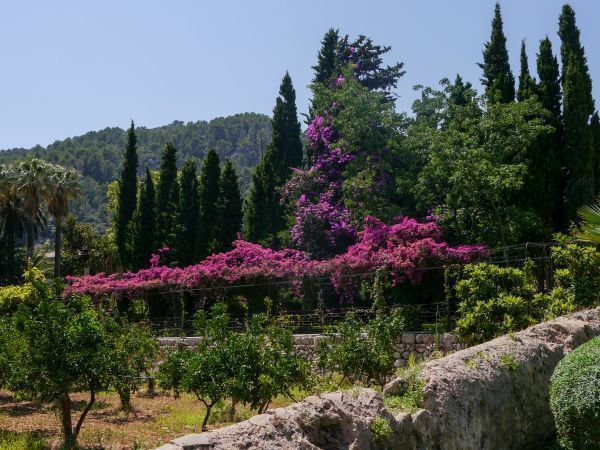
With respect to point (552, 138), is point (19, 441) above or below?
below

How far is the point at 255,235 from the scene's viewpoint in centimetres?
3534

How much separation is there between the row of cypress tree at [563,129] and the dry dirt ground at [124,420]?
13.2 meters

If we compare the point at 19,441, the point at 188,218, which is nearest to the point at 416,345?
the point at 19,441

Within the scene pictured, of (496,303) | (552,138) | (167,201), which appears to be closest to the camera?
(496,303)

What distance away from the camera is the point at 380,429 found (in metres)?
5.56

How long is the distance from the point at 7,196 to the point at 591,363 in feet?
125

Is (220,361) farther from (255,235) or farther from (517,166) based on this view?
(255,235)

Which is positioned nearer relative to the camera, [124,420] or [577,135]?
[124,420]

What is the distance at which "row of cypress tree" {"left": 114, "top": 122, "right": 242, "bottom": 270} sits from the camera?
36.1m

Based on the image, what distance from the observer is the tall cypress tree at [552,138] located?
24250 mm

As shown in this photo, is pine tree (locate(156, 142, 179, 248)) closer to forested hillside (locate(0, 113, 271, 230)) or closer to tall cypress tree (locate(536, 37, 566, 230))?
tall cypress tree (locate(536, 37, 566, 230))

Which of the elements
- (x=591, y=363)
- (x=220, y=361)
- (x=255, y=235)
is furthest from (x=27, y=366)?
(x=255, y=235)

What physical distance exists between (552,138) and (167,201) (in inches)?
870

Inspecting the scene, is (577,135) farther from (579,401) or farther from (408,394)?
(408,394)
